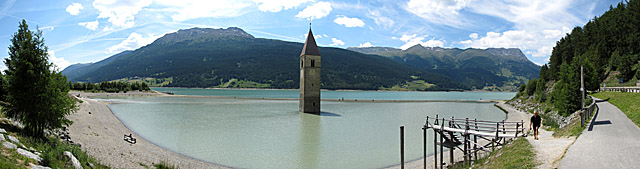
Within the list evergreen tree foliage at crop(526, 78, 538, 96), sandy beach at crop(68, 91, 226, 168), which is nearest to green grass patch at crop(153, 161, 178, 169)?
sandy beach at crop(68, 91, 226, 168)

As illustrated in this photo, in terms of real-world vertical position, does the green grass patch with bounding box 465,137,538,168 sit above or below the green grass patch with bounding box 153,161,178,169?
above

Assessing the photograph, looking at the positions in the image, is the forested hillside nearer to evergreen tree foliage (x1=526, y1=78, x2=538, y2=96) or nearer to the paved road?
evergreen tree foliage (x1=526, y1=78, x2=538, y2=96)

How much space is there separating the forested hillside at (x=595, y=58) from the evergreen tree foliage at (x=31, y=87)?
3874 centimetres

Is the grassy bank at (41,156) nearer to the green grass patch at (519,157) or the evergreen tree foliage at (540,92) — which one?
the green grass patch at (519,157)

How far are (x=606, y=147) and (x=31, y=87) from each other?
23616 mm

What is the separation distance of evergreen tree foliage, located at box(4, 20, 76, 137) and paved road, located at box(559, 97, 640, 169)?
20.3 meters

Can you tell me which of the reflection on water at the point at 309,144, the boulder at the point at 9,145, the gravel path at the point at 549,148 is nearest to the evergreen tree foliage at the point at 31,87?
the boulder at the point at 9,145

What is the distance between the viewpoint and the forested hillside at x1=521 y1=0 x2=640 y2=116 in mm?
34653

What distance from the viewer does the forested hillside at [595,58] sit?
34653 millimetres

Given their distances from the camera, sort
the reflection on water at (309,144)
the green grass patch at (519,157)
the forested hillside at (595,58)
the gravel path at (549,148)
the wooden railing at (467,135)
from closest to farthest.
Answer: the gravel path at (549,148), the green grass patch at (519,157), the wooden railing at (467,135), the reflection on water at (309,144), the forested hillside at (595,58)

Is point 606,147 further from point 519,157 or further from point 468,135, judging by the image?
point 468,135

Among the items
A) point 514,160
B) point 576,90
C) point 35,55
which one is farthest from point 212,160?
point 576,90

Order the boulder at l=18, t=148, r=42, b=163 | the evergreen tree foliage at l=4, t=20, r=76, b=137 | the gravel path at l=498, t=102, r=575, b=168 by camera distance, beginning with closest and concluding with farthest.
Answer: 1. the boulder at l=18, t=148, r=42, b=163
2. the gravel path at l=498, t=102, r=575, b=168
3. the evergreen tree foliage at l=4, t=20, r=76, b=137

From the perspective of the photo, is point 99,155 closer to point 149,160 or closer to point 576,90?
point 149,160
